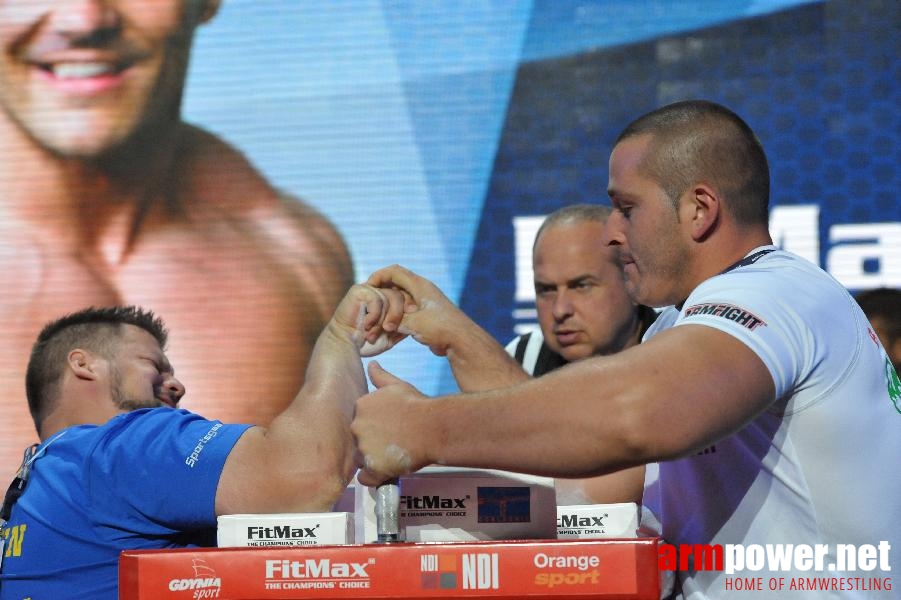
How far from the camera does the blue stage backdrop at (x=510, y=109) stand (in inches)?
154

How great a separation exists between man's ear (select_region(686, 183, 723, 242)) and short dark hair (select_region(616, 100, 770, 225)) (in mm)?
16

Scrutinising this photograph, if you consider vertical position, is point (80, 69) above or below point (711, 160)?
above

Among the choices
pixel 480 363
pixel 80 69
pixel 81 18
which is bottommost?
pixel 480 363

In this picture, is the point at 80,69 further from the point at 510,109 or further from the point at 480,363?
the point at 480,363

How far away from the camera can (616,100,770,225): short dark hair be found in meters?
1.64

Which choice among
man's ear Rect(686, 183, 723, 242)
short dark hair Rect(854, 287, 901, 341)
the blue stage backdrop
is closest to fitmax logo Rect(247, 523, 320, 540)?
man's ear Rect(686, 183, 723, 242)

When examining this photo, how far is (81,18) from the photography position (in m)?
4.41

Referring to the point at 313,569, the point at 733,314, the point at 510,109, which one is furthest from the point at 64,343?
the point at 510,109

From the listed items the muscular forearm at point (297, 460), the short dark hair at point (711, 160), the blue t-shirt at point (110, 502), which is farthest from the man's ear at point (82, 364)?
the short dark hair at point (711, 160)

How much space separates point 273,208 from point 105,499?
2316mm

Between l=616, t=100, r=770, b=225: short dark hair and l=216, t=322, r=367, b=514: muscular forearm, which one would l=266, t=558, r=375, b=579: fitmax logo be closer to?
l=216, t=322, r=367, b=514: muscular forearm

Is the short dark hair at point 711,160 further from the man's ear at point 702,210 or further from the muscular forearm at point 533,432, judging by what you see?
the muscular forearm at point 533,432

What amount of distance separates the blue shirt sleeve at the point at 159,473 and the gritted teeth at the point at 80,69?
268 cm

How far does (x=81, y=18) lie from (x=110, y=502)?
2971 mm
